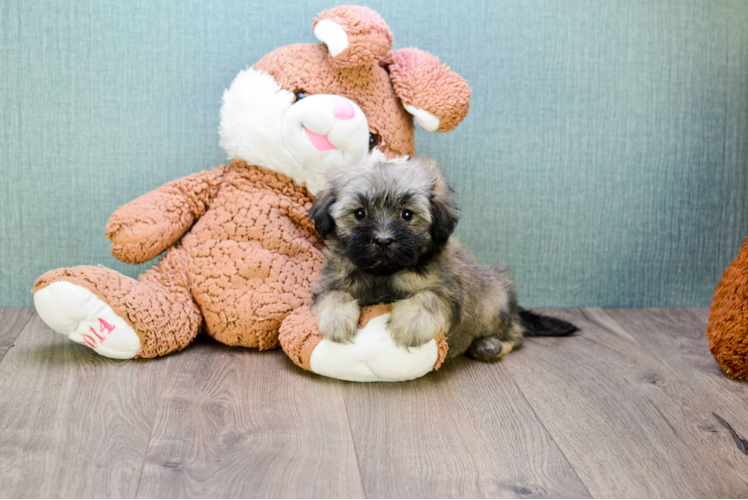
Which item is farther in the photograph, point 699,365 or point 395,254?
point 699,365

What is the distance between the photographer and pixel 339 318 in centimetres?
206

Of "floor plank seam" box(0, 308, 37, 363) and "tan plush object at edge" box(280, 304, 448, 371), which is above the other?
"tan plush object at edge" box(280, 304, 448, 371)


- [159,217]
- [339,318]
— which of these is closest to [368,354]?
[339,318]

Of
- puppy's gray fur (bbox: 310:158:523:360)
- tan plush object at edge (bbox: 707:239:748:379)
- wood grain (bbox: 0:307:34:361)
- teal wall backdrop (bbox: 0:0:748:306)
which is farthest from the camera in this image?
teal wall backdrop (bbox: 0:0:748:306)

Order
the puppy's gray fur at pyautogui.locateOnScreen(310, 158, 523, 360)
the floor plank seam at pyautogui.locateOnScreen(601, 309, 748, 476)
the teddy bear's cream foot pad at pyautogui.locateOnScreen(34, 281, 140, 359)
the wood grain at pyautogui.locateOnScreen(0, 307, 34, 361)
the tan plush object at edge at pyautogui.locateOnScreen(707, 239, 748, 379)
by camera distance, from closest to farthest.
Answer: the floor plank seam at pyautogui.locateOnScreen(601, 309, 748, 476) < the puppy's gray fur at pyautogui.locateOnScreen(310, 158, 523, 360) < the teddy bear's cream foot pad at pyautogui.locateOnScreen(34, 281, 140, 359) < the tan plush object at edge at pyautogui.locateOnScreen(707, 239, 748, 379) < the wood grain at pyautogui.locateOnScreen(0, 307, 34, 361)

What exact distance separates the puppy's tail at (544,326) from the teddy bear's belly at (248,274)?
0.83 m

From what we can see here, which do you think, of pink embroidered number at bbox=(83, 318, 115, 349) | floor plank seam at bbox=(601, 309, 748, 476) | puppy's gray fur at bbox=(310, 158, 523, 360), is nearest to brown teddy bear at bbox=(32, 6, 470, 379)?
pink embroidered number at bbox=(83, 318, 115, 349)

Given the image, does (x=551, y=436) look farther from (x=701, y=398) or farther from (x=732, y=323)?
(x=732, y=323)

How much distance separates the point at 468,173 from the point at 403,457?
1.38 meters

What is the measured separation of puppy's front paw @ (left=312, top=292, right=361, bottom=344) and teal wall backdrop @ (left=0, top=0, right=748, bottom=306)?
2.92ft

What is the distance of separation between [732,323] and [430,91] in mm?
1231

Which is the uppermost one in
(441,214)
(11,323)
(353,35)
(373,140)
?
(353,35)

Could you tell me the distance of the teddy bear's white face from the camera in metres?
2.18

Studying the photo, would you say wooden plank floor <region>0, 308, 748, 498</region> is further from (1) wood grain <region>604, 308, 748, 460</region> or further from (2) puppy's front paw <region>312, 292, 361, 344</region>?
(2) puppy's front paw <region>312, 292, 361, 344</region>
